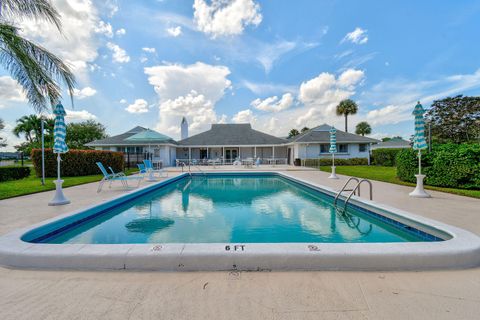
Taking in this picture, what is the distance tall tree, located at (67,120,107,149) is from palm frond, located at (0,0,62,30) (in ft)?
119

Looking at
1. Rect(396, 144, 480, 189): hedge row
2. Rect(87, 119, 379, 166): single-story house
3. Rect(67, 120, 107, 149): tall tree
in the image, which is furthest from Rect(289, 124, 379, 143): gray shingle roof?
Rect(67, 120, 107, 149): tall tree

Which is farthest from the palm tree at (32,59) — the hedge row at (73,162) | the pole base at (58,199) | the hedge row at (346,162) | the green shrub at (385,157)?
the green shrub at (385,157)

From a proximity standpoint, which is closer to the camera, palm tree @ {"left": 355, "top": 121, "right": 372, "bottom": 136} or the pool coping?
the pool coping

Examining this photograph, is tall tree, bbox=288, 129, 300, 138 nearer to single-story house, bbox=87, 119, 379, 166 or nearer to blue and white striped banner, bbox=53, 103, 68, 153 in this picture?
single-story house, bbox=87, 119, 379, 166

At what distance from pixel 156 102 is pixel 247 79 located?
9.14 m

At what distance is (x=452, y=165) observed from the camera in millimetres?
8500

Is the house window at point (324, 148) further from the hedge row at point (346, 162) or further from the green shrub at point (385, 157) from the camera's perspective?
the green shrub at point (385, 157)

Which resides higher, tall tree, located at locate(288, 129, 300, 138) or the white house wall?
→ tall tree, located at locate(288, 129, 300, 138)

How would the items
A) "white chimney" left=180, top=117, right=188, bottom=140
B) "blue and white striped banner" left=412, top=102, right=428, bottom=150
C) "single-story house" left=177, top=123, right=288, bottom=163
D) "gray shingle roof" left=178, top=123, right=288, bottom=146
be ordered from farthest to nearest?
"white chimney" left=180, top=117, right=188, bottom=140, "gray shingle roof" left=178, top=123, right=288, bottom=146, "single-story house" left=177, top=123, right=288, bottom=163, "blue and white striped banner" left=412, top=102, right=428, bottom=150

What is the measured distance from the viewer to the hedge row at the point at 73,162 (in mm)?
13977

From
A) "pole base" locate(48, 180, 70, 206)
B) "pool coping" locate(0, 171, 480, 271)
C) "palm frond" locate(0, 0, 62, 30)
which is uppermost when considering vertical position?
"palm frond" locate(0, 0, 62, 30)

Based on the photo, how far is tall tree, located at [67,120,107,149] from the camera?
3925 cm

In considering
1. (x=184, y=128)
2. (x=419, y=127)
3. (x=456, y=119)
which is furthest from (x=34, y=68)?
(x=456, y=119)
